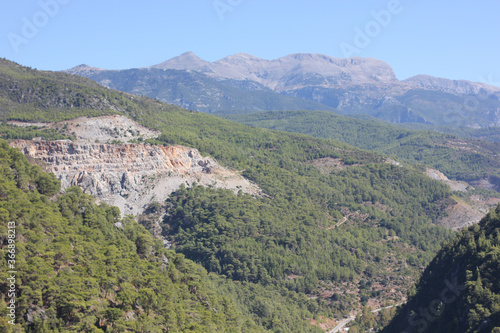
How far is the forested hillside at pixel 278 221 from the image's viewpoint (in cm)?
8744

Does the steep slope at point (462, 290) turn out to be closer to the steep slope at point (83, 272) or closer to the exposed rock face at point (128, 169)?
the steep slope at point (83, 272)

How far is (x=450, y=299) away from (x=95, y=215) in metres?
48.1

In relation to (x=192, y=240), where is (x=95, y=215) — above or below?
above

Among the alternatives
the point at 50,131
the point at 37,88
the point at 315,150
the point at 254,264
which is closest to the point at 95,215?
the point at 254,264

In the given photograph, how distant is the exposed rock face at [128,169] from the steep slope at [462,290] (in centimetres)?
5765


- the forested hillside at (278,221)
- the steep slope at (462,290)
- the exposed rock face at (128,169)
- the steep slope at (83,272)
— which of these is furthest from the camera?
the exposed rock face at (128,169)

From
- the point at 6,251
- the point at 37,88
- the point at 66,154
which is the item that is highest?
the point at 37,88

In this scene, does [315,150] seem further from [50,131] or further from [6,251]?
[6,251]

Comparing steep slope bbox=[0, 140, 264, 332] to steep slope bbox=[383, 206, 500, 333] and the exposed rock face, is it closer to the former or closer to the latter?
steep slope bbox=[383, 206, 500, 333]

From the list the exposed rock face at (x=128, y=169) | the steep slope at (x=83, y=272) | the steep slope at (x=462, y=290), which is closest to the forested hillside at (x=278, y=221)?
the steep slope at (x=83, y=272)

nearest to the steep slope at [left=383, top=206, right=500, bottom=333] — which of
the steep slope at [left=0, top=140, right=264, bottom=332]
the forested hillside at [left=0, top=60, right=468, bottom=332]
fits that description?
the forested hillside at [left=0, top=60, right=468, bottom=332]

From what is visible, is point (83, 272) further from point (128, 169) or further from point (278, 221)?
point (278, 221)

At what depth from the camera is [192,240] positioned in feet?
345

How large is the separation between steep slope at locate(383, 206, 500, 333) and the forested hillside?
19.1m
